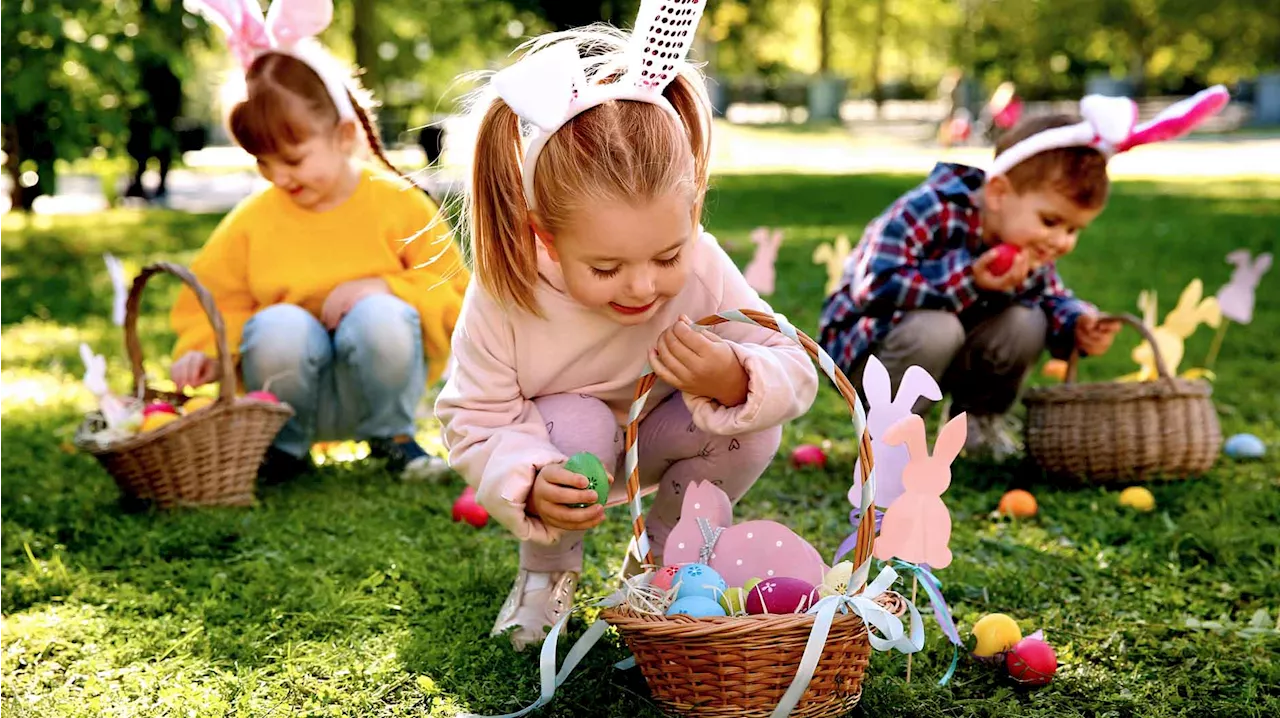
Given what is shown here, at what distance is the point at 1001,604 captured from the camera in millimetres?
2516

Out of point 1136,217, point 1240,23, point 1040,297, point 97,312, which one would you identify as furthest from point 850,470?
point 1240,23

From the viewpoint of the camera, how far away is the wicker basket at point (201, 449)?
9.66 ft

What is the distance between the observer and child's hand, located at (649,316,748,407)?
210 centimetres

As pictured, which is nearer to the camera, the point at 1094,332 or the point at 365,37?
the point at 1094,332

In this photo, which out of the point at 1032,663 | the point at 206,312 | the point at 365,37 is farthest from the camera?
the point at 365,37

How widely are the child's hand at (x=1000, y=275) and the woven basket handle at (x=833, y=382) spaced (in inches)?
51.5

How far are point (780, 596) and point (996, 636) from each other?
20.1 inches

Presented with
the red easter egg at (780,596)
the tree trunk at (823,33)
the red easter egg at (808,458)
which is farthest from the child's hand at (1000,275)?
the tree trunk at (823,33)

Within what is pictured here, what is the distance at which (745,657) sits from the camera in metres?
1.80

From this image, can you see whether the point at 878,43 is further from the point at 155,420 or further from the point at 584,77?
the point at 584,77

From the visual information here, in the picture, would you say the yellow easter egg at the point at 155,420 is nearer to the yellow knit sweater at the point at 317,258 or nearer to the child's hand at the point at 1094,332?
the yellow knit sweater at the point at 317,258

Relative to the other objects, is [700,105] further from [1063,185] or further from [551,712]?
[1063,185]

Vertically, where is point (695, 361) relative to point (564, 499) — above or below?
above

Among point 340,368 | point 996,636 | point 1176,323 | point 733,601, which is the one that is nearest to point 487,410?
point 733,601
